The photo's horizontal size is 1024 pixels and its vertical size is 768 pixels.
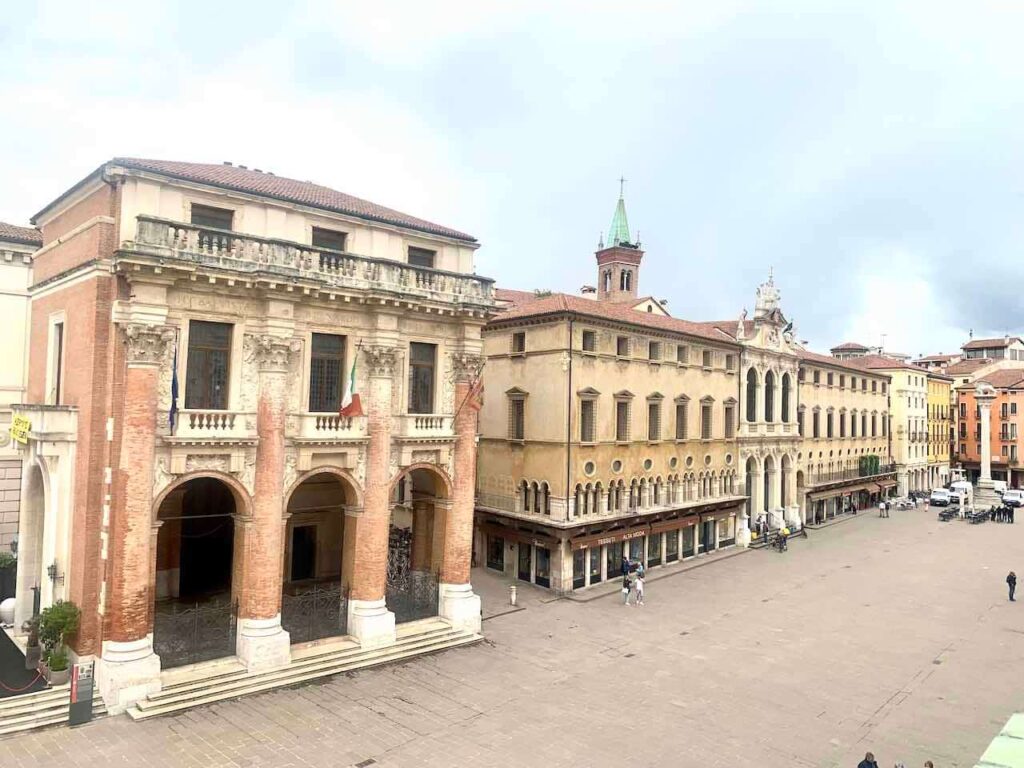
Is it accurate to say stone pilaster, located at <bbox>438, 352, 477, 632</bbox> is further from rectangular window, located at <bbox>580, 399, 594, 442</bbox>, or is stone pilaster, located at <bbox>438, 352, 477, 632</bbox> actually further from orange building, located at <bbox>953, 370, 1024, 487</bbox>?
orange building, located at <bbox>953, 370, 1024, 487</bbox>

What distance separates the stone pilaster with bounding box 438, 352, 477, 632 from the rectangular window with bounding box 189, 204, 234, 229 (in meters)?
9.57

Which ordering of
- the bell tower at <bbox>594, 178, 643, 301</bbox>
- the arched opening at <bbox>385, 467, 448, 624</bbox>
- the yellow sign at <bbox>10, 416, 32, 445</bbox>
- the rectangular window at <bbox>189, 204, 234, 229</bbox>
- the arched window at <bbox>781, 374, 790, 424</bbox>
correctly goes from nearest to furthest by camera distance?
the rectangular window at <bbox>189, 204, 234, 229</bbox>, the yellow sign at <bbox>10, 416, 32, 445</bbox>, the arched opening at <bbox>385, 467, 448, 624</bbox>, the arched window at <bbox>781, 374, 790, 424</bbox>, the bell tower at <bbox>594, 178, 643, 301</bbox>

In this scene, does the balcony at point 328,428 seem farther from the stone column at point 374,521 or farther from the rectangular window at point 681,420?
the rectangular window at point 681,420

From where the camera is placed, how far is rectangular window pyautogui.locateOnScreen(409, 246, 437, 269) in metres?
27.1

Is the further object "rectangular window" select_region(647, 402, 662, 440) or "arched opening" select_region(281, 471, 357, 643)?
"rectangular window" select_region(647, 402, 662, 440)

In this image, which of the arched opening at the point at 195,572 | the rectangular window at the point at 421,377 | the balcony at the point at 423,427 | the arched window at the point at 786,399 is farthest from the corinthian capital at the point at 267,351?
the arched window at the point at 786,399

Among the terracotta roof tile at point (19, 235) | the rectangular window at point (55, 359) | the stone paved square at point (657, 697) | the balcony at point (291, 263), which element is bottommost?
the stone paved square at point (657, 697)

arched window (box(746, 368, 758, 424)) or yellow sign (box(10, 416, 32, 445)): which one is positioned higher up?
arched window (box(746, 368, 758, 424))

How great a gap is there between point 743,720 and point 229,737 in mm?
14615

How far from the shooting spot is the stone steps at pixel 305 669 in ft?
65.0

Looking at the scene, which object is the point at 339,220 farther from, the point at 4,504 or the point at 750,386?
the point at 750,386

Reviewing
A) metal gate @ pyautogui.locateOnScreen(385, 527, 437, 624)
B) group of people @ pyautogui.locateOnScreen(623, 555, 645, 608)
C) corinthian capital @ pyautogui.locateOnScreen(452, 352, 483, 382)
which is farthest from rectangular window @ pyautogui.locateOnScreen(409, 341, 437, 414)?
group of people @ pyautogui.locateOnScreen(623, 555, 645, 608)

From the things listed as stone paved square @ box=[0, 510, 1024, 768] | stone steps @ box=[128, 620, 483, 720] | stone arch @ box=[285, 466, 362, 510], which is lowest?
stone paved square @ box=[0, 510, 1024, 768]

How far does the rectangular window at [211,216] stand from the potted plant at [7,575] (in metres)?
16.7
